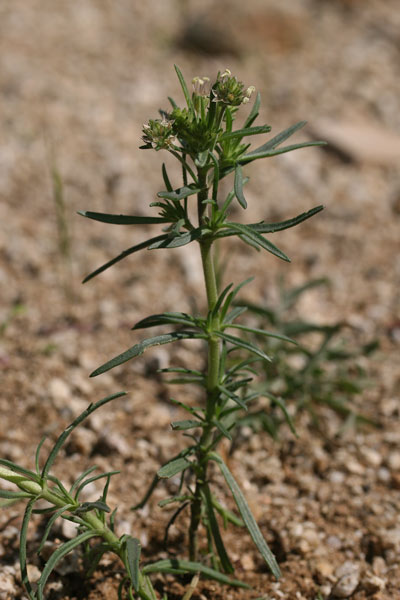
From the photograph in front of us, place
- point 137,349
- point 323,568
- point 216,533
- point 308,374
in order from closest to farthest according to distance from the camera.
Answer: point 137,349 < point 216,533 < point 323,568 < point 308,374

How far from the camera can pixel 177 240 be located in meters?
1.38

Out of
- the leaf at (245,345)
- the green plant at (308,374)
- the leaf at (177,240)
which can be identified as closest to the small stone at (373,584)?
the green plant at (308,374)

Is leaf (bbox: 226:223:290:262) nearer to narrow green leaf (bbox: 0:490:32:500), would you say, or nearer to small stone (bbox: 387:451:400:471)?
narrow green leaf (bbox: 0:490:32:500)

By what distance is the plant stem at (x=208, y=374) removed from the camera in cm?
145

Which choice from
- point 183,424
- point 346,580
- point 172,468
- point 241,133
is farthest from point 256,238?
point 346,580

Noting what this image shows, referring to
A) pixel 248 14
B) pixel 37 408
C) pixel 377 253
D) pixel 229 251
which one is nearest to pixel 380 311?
pixel 377 253

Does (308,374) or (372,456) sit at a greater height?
(308,374)

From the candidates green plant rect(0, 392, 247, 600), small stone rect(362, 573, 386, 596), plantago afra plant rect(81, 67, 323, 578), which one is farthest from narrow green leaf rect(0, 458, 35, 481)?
small stone rect(362, 573, 386, 596)

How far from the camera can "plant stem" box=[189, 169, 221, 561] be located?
145 centimetres

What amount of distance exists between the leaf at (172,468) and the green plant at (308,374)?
68cm

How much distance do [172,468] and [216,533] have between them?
260 millimetres

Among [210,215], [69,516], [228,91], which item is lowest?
[69,516]

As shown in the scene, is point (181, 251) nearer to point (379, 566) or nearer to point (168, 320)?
point (168, 320)

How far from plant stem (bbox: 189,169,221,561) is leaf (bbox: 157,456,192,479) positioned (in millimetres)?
83
